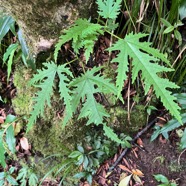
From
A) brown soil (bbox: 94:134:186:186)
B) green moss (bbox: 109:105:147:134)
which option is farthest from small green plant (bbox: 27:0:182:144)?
brown soil (bbox: 94:134:186:186)

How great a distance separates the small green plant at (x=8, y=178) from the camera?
185 cm

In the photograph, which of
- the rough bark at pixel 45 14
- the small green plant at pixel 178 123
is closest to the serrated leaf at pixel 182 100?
the small green plant at pixel 178 123

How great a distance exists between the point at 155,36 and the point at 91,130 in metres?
0.71

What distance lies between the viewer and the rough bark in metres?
1.36

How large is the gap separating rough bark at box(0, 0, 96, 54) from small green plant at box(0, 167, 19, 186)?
0.93m

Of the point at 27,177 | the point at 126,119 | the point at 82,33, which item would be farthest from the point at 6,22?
the point at 27,177

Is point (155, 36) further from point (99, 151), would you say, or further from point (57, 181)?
point (57, 181)

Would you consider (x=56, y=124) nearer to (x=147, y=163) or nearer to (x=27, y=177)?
(x=27, y=177)

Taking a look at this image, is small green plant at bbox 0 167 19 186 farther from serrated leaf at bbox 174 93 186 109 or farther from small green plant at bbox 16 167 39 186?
serrated leaf at bbox 174 93 186 109

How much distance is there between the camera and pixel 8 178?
186 centimetres

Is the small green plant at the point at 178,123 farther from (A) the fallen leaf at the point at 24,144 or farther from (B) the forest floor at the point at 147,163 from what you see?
(A) the fallen leaf at the point at 24,144

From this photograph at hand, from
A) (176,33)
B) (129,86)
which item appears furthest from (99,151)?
(176,33)

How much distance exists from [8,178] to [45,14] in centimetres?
114

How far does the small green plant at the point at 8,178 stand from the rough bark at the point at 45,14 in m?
0.93
